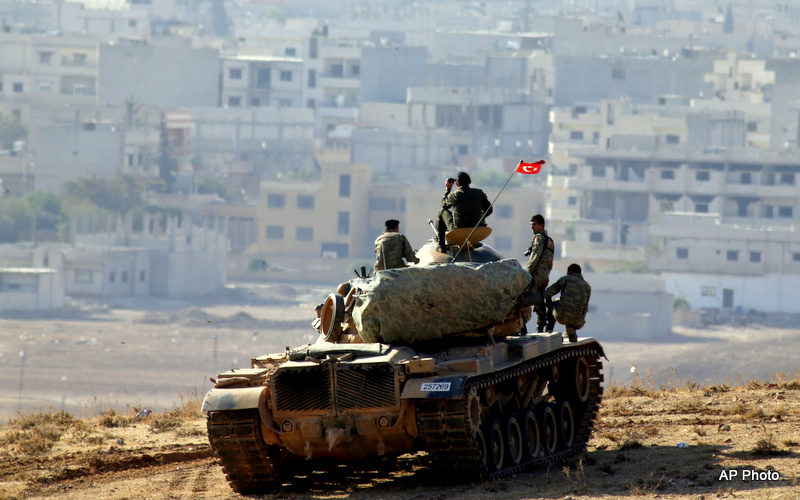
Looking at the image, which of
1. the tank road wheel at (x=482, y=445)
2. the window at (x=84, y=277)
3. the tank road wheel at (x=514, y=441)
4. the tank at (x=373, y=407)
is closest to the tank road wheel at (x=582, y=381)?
the tank at (x=373, y=407)

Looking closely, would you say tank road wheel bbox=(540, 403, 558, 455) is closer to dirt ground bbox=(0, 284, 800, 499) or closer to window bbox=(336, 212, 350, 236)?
dirt ground bbox=(0, 284, 800, 499)

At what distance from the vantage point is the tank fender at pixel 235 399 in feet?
56.8

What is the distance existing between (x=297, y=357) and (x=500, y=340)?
8.60ft

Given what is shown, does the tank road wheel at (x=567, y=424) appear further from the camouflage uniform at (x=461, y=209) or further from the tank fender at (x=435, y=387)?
the tank fender at (x=435, y=387)

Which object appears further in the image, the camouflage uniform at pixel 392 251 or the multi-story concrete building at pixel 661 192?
the multi-story concrete building at pixel 661 192

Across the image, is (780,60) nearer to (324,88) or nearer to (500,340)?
(324,88)

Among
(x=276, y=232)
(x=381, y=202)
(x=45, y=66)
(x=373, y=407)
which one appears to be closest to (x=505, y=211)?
(x=381, y=202)

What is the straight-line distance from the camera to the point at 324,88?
603 feet

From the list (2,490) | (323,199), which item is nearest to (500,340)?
(2,490)

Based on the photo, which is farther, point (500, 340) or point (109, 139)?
point (109, 139)

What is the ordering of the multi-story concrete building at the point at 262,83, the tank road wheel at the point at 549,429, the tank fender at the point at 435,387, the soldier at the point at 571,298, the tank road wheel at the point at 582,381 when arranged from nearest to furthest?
1. the tank fender at the point at 435,387
2. the tank road wheel at the point at 549,429
3. the soldier at the point at 571,298
4. the tank road wheel at the point at 582,381
5. the multi-story concrete building at the point at 262,83

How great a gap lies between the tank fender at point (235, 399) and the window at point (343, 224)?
109m

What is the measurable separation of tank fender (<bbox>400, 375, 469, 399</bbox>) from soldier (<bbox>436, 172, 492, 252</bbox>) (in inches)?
131

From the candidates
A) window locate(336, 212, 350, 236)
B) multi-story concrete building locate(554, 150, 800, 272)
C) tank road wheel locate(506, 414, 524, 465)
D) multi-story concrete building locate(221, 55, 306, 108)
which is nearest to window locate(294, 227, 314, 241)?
window locate(336, 212, 350, 236)
